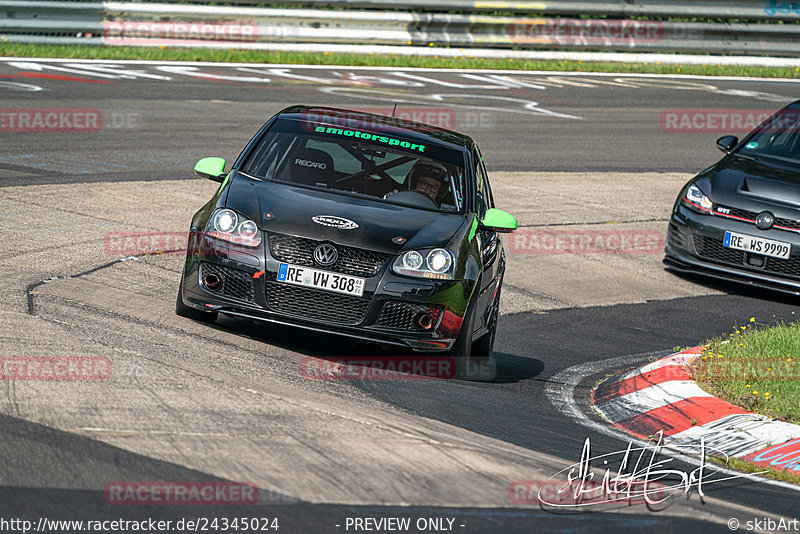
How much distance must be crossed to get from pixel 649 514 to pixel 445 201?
3520 millimetres

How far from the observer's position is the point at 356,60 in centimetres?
2222

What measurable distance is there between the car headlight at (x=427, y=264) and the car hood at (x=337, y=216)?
0.05 m

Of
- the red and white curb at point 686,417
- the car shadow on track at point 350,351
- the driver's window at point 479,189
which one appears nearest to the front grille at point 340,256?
the car shadow on track at point 350,351

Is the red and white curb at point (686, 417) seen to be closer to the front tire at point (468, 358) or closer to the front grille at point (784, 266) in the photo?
the front tire at point (468, 358)

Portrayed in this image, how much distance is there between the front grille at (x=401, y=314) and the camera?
698 cm

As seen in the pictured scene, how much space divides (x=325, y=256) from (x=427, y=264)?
63cm

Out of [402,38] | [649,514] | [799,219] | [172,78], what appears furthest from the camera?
[402,38]

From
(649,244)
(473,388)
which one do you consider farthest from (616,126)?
(473,388)

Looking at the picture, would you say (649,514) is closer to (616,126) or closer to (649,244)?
(649,244)

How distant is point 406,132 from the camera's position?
8422 millimetres

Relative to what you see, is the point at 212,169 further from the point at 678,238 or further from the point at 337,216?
the point at 678,238

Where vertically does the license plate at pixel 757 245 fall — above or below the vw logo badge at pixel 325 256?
below

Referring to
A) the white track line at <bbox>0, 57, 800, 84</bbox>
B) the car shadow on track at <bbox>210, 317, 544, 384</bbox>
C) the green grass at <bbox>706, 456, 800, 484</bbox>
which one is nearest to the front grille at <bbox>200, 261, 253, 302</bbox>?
the car shadow on track at <bbox>210, 317, 544, 384</bbox>

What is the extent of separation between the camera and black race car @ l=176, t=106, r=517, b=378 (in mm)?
6957
